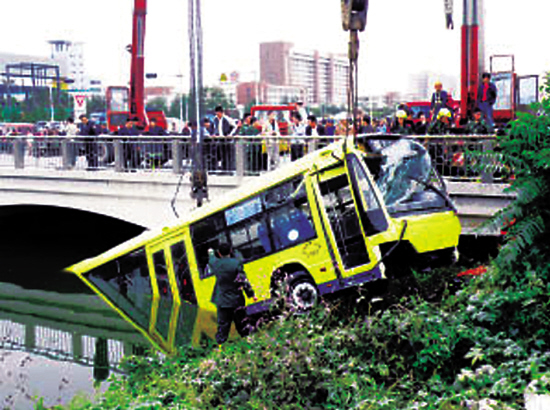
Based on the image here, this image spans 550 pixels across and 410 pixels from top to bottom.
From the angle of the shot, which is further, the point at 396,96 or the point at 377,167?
the point at 396,96

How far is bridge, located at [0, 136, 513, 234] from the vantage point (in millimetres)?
13672

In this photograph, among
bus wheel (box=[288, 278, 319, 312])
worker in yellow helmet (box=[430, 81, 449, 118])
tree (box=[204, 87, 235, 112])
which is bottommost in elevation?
bus wheel (box=[288, 278, 319, 312])

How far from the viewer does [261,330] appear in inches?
389

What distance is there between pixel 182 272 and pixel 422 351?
670 centimetres

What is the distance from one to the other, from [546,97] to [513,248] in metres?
1.67

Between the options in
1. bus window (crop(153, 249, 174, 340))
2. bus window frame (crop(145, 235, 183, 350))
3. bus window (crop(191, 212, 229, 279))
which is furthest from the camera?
bus window (crop(153, 249, 174, 340))

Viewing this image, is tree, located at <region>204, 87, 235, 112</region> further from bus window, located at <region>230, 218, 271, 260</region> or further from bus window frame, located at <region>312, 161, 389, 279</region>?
bus window frame, located at <region>312, 161, 389, 279</region>

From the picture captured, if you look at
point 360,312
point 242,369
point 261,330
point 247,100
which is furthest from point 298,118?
point 247,100

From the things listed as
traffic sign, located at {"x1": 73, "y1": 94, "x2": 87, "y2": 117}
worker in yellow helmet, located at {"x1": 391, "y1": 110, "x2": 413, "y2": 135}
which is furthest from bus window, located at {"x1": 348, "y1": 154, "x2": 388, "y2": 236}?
traffic sign, located at {"x1": 73, "y1": 94, "x2": 87, "y2": 117}

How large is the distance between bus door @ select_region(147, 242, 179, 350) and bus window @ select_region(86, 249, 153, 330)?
211mm

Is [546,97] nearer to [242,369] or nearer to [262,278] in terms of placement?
[242,369]

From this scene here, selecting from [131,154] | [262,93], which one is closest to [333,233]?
[131,154]

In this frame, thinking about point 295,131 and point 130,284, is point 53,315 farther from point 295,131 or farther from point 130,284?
point 295,131

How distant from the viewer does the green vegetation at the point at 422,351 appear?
7.27m
